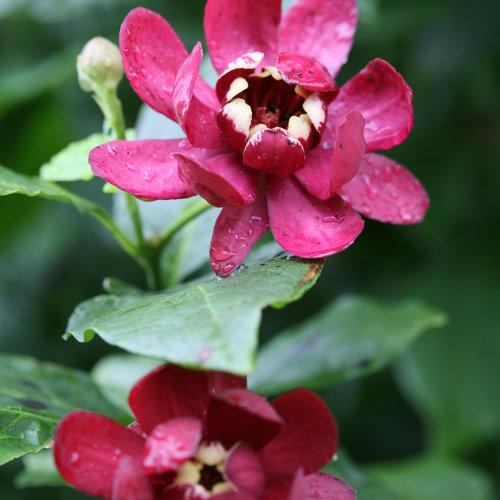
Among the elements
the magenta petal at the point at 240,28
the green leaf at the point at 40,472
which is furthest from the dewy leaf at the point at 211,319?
the green leaf at the point at 40,472

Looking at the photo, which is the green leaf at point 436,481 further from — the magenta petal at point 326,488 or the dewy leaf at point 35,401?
the magenta petal at point 326,488

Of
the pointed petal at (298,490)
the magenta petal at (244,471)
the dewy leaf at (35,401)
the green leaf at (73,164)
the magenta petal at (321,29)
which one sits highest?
the magenta petal at (321,29)

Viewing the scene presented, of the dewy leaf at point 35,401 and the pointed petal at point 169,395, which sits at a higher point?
the pointed petal at point 169,395

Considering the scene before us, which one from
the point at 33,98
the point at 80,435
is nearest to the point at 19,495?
the point at 33,98

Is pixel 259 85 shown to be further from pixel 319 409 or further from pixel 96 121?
pixel 96 121

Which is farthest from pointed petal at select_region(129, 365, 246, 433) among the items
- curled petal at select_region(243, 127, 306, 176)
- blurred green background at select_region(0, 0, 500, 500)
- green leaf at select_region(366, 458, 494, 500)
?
blurred green background at select_region(0, 0, 500, 500)

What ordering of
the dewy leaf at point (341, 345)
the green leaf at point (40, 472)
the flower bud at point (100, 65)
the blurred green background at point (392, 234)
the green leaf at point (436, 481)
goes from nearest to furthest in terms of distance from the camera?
the flower bud at point (100, 65)
the green leaf at point (40, 472)
the dewy leaf at point (341, 345)
the green leaf at point (436, 481)
the blurred green background at point (392, 234)
